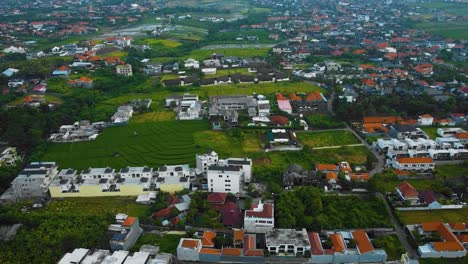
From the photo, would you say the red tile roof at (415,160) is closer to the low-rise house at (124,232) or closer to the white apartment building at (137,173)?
the white apartment building at (137,173)

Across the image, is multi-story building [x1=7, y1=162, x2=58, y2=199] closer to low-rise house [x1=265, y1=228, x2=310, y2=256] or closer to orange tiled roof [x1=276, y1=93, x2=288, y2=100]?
low-rise house [x1=265, y1=228, x2=310, y2=256]

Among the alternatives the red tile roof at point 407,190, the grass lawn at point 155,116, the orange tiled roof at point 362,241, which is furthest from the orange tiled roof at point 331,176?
the grass lawn at point 155,116

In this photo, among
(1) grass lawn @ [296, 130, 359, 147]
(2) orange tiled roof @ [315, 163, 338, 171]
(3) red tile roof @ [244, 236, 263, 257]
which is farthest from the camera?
(1) grass lawn @ [296, 130, 359, 147]

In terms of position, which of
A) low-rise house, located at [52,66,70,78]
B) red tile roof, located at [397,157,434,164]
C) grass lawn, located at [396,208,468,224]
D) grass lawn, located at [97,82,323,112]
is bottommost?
grass lawn, located at [396,208,468,224]

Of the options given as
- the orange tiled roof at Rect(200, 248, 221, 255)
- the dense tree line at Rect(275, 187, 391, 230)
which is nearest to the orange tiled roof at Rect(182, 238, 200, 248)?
the orange tiled roof at Rect(200, 248, 221, 255)

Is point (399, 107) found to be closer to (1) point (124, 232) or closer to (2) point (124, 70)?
(1) point (124, 232)

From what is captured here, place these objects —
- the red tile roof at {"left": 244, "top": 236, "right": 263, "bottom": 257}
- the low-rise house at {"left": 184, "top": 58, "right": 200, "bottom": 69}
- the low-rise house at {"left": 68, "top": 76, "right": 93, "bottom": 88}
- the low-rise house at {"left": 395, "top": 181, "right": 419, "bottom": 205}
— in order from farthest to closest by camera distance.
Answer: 1. the low-rise house at {"left": 184, "top": 58, "right": 200, "bottom": 69}
2. the low-rise house at {"left": 68, "top": 76, "right": 93, "bottom": 88}
3. the low-rise house at {"left": 395, "top": 181, "right": 419, "bottom": 205}
4. the red tile roof at {"left": 244, "top": 236, "right": 263, "bottom": 257}

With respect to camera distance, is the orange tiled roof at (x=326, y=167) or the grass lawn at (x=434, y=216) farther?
the orange tiled roof at (x=326, y=167)
